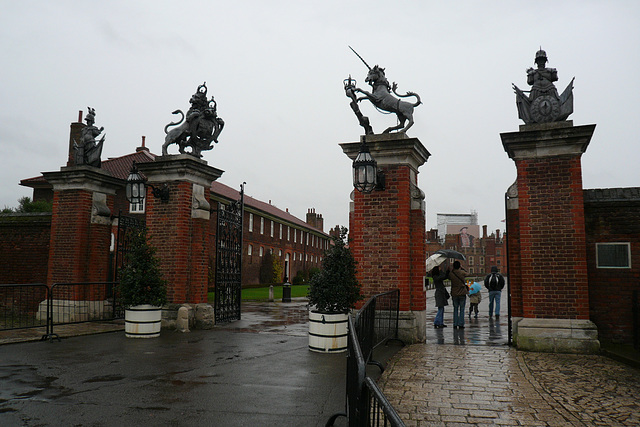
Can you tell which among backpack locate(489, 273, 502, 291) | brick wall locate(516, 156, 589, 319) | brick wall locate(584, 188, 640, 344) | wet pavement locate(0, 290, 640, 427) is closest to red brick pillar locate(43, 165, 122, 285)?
wet pavement locate(0, 290, 640, 427)

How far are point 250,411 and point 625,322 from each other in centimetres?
707

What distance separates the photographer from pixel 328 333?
26.8 feet

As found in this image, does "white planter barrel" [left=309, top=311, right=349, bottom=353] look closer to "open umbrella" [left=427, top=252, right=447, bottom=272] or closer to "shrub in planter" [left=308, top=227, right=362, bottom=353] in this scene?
"shrub in planter" [left=308, top=227, right=362, bottom=353]

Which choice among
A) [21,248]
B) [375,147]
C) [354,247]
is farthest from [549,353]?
[21,248]

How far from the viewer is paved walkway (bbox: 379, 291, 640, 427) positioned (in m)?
4.66

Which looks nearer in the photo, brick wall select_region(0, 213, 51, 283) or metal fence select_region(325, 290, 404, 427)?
metal fence select_region(325, 290, 404, 427)

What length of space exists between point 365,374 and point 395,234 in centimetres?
626

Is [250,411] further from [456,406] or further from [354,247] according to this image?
[354,247]

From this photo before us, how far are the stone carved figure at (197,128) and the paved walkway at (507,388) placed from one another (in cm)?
696

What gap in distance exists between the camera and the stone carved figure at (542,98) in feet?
29.0

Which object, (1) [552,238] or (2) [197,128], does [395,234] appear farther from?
(2) [197,128]

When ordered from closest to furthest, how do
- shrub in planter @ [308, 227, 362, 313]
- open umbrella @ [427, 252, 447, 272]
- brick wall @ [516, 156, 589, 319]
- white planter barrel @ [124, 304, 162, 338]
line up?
shrub in planter @ [308, 227, 362, 313] → brick wall @ [516, 156, 589, 319] → white planter barrel @ [124, 304, 162, 338] → open umbrella @ [427, 252, 447, 272]

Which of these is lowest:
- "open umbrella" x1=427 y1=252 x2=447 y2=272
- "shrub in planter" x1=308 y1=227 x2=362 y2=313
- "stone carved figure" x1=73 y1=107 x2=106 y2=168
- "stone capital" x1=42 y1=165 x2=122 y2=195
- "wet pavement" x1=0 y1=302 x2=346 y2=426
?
"wet pavement" x1=0 y1=302 x2=346 y2=426

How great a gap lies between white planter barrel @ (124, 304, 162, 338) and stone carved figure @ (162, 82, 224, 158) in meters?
3.80
